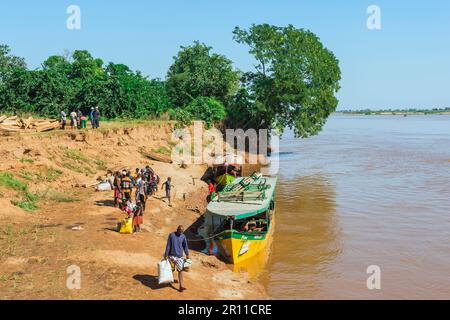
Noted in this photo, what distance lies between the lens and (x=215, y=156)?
4131 cm

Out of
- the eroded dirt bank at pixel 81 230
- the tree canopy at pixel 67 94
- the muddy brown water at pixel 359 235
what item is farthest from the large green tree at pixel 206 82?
the eroded dirt bank at pixel 81 230

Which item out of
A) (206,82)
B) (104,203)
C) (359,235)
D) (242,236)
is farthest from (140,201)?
(206,82)

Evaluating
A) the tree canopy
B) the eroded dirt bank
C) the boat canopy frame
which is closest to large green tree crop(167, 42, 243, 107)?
the tree canopy

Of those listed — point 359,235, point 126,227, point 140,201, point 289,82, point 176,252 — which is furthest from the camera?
point 289,82

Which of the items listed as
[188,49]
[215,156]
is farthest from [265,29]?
[188,49]

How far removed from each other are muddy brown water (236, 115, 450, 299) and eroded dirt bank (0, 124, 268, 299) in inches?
102

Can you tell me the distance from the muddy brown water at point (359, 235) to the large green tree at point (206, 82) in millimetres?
15066

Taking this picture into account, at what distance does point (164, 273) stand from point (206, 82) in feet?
140

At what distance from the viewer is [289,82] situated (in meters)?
46.0

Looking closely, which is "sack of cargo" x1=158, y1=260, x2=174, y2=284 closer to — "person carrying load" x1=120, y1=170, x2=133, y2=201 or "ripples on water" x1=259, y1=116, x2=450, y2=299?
"ripples on water" x1=259, y1=116, x2=450, y2=299

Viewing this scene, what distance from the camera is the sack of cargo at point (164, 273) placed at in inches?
481

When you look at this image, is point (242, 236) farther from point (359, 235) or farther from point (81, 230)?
point (359, 235)

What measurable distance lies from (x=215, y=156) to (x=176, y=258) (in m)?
29.3

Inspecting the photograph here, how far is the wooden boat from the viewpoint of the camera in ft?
55.3
